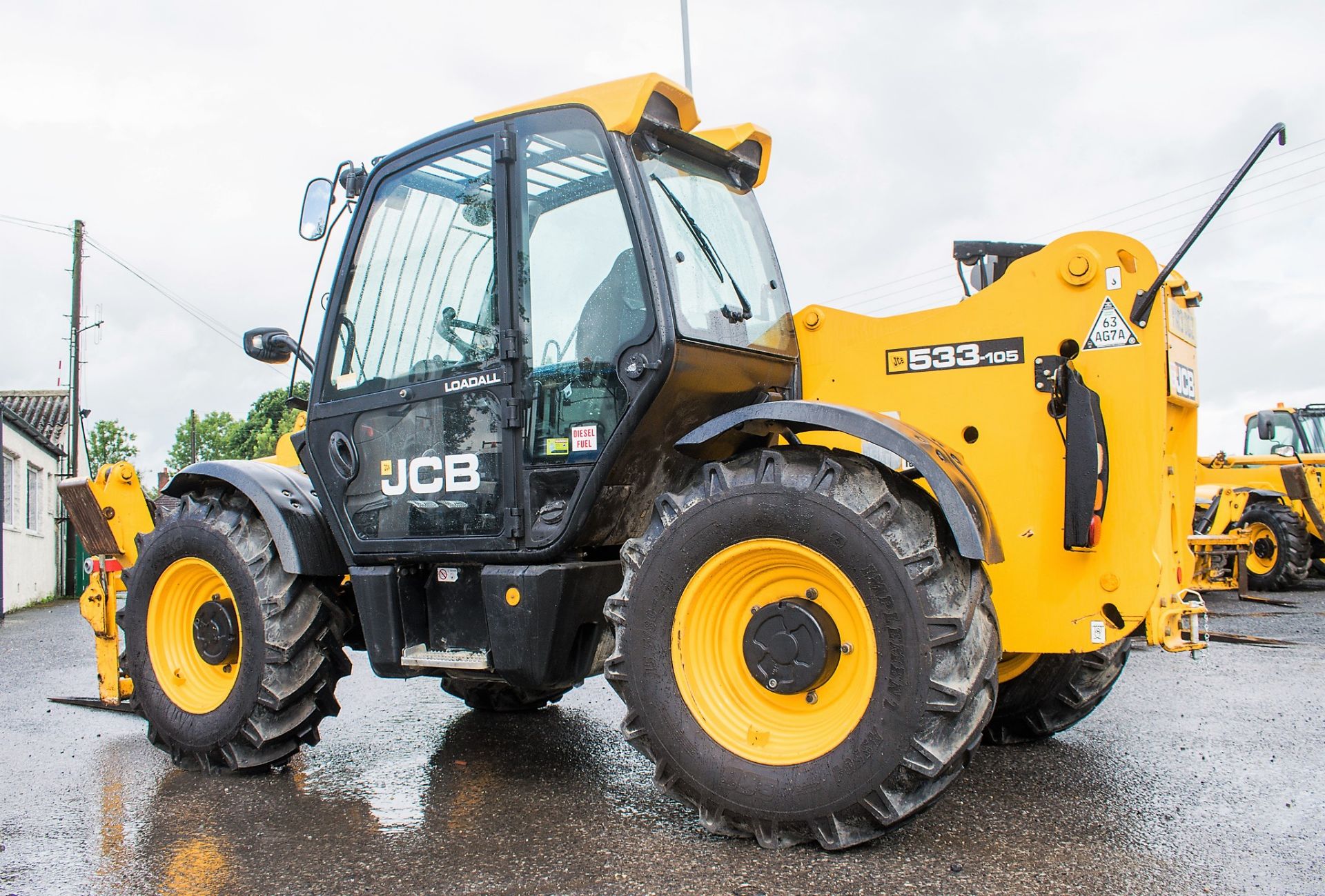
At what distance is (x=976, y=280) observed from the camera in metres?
4.56

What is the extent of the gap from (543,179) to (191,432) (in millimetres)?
68117

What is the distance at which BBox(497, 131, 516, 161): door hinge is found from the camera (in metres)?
4.31

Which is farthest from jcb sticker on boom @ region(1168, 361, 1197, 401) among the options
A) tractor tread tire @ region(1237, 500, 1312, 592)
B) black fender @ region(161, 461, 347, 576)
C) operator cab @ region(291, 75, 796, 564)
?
tractor tread tire @ region(1237, 500, 1312, 592)

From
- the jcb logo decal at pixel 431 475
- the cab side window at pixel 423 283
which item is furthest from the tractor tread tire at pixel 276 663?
the cab side window at pixel 423 283

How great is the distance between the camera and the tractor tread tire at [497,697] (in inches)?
234

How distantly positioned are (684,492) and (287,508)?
6.90 ft

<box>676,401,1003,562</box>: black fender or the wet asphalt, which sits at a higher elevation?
<box>676,401,1003,562</box>: black fender

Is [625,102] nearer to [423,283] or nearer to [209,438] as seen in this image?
[423,283]

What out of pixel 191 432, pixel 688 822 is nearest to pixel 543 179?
pixel 688 822

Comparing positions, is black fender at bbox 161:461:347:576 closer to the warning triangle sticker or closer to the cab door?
the cab door

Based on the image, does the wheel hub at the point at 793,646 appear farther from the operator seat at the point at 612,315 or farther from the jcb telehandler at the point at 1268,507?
the jcb telehandler at the point at 1268,507

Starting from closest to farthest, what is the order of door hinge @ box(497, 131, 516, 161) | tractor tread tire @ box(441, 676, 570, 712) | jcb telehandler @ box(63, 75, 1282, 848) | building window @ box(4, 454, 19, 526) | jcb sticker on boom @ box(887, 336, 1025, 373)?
jcb telehandler @ box(63, 75, 1282, 848)
jcb sticker on boom @ box(887, 336, 1025, 373)
door hinge @ box(497, 131, 516, 161)
tractor tread tire @ box(441, 676, 570, 712)
building window @ box(4, 454, 19, 526)

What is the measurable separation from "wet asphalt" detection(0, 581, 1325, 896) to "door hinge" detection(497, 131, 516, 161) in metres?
2.59

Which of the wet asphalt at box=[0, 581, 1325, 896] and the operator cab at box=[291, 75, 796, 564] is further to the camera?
the operator cab at box=[291, 75, 796, 564]
